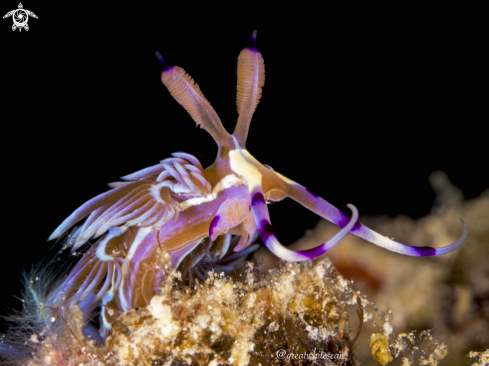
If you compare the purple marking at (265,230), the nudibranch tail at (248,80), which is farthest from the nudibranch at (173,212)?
the purple marking at (265,230)

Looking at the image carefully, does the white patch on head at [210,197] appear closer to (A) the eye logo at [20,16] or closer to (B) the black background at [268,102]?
(B) the black background at [268,102]

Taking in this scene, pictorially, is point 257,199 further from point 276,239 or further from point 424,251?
point 424,251

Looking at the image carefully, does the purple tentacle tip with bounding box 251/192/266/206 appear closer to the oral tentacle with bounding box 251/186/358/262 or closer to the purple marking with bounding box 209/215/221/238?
the oral tentacle with bounding box 251/186/358/262

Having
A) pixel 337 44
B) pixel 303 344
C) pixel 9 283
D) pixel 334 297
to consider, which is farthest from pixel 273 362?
pixel 9 283

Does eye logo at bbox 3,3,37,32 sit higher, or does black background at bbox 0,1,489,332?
eye logo at bbox 3,3,37,32

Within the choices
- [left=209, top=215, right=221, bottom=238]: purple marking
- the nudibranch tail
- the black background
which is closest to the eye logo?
the black background

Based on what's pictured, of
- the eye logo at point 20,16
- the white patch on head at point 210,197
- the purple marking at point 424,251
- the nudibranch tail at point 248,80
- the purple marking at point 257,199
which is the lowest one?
the purple marking at point 424,251

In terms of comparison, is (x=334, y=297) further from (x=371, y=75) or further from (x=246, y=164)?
(x=371, y=75)

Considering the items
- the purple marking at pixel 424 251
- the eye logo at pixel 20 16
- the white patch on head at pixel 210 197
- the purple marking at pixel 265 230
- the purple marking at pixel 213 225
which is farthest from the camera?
the eye logo at pixel 20 16
